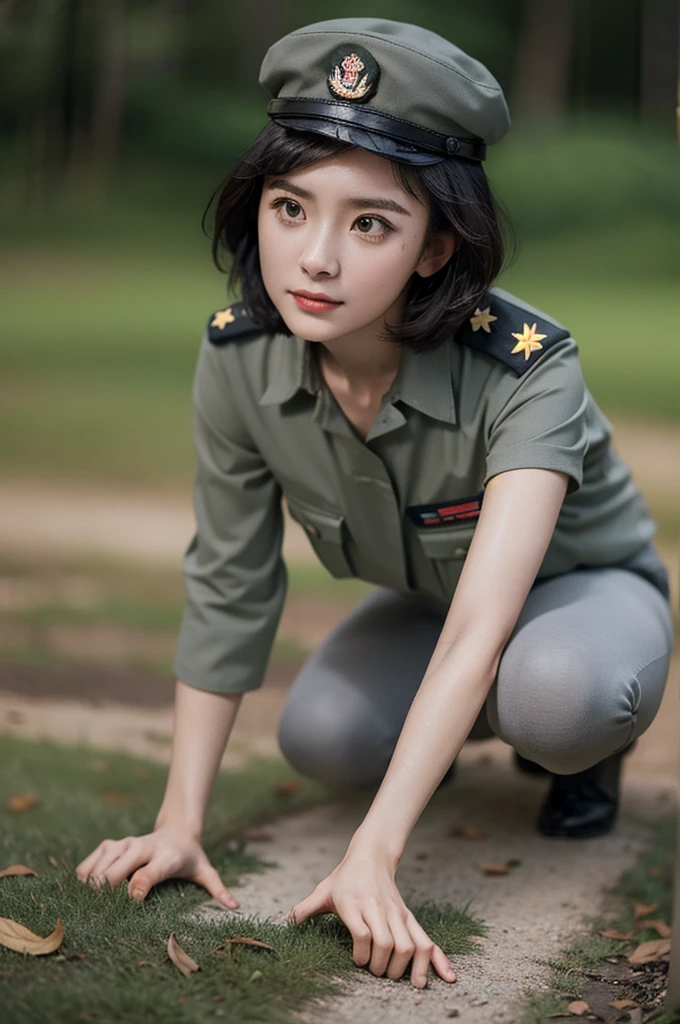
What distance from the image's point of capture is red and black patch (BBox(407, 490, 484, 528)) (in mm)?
1863

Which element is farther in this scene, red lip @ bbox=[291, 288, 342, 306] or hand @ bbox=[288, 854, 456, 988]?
red lip @ bbox=[291, 288, 342, 306]

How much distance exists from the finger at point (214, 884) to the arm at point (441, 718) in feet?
0.73

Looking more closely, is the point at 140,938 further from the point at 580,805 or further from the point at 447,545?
the point at 580,805

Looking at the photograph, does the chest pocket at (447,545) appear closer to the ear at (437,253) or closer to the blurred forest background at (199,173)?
the ear at (437,253)

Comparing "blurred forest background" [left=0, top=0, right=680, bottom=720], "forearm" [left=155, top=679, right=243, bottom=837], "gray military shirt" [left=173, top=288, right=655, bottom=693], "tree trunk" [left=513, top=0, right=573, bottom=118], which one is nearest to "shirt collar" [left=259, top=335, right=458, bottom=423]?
"gray military shirt" [left=173, top=288, right=655, bottom=693]

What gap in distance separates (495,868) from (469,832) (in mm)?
161

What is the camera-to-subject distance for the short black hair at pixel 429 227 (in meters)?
1.66

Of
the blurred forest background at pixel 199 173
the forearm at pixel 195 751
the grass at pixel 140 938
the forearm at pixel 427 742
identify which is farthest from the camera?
the blurred forest background at pixel 199 173

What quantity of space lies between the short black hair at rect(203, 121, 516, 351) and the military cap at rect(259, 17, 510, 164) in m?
0.02

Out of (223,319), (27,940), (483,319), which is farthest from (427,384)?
(27,940)

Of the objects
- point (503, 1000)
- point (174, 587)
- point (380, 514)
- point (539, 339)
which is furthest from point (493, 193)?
point (174, 587)

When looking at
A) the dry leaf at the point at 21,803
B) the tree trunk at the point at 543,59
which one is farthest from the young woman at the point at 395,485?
the tree trunk at the point at 543,59

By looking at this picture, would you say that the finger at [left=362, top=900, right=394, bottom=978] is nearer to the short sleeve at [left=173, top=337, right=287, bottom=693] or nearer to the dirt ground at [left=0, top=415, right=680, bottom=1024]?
the dirt ground at [left=0, top=415, right=680, bottom=1024]

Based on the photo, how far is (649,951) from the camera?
1.77m
